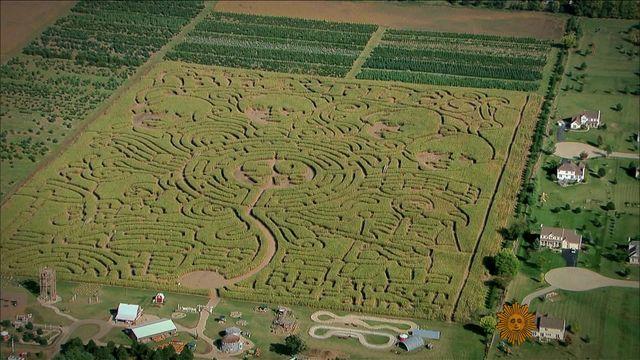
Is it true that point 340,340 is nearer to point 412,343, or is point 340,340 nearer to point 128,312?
point 412,343

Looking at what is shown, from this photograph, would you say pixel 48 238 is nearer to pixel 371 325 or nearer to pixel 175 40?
pixel 371 325

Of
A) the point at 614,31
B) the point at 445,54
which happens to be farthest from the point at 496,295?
the point at 614,31

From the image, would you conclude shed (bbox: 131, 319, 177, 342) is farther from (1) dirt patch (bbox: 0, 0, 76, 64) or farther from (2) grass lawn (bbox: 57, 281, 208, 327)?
(1) dirt patch (bbox: 0, 0, 76, 64)

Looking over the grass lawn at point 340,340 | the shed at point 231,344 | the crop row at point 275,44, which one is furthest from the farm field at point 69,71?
the shed at point 231,344

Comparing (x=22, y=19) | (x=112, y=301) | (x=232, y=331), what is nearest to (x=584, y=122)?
(x=232, y=331)

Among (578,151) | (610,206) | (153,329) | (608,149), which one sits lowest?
(153,329)

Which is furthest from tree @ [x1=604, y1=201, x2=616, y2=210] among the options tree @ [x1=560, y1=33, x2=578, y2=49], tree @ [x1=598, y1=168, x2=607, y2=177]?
tree @ [x1=560, y1=33, x2=578, y2=49]
